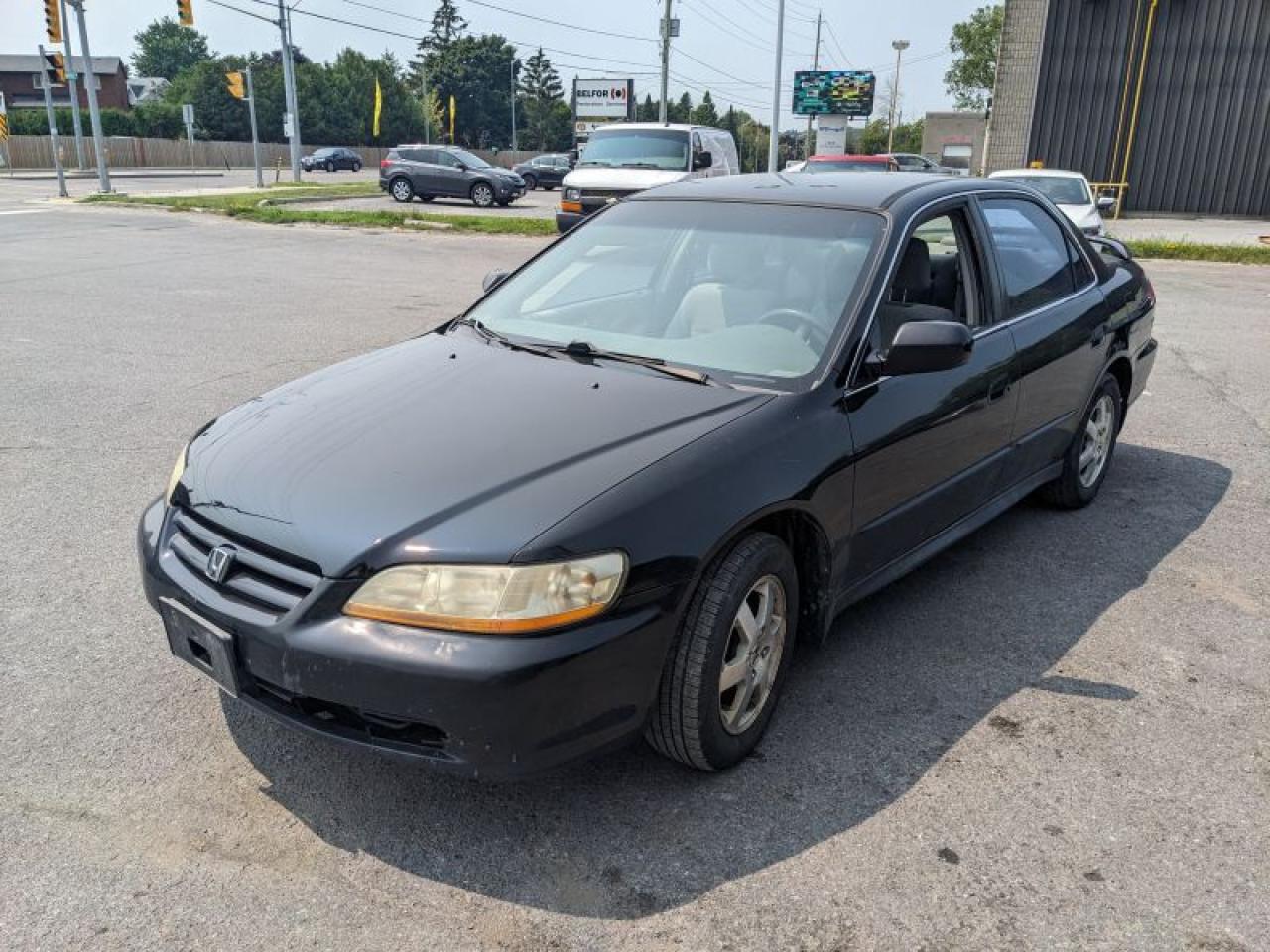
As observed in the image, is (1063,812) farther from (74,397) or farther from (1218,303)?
(1218,303)

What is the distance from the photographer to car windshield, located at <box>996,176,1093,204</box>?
595 inches

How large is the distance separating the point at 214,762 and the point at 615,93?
167 ft

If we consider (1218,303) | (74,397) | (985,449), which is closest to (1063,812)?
(985,449)

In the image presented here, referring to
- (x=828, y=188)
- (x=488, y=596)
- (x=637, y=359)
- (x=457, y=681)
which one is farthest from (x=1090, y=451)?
(x=457, y=681)

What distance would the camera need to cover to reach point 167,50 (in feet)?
419

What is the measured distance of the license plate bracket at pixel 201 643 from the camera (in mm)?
2512

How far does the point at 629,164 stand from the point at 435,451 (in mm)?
15350

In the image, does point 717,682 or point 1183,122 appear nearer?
point 717,682

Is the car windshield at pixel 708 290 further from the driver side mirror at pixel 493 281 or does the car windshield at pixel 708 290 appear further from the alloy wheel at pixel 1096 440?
the alloy wheel at pixel 1096 440

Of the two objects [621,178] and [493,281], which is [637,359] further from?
[621,178]

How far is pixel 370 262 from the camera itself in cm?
1492

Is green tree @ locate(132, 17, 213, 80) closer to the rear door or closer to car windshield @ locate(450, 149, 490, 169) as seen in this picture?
car windshield @ locate(450, 149, 490, 169)

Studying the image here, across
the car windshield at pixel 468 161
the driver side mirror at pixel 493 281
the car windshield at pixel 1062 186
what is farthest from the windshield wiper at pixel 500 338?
the car windshield at pixel 468 161

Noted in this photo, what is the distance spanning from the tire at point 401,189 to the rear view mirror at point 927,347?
27.7 meters
